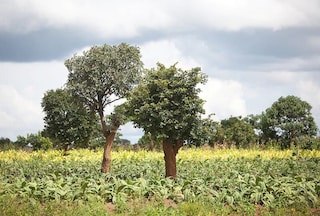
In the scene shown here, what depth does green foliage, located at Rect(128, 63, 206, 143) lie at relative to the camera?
633 inches

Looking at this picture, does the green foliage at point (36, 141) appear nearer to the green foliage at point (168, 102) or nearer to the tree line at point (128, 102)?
the tree line at point (128, 102)

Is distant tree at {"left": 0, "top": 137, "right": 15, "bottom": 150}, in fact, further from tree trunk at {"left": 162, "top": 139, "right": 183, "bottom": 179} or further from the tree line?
tree trunk at {"left": 162, "top": 139, "right": 183, "bottom": 179}

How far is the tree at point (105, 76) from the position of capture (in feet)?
70.6

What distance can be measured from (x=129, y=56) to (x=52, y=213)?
12.2 meters

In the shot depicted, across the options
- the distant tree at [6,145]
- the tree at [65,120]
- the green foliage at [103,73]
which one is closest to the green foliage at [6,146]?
the distant tree at [6,145]

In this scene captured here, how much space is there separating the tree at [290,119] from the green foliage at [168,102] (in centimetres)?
3683

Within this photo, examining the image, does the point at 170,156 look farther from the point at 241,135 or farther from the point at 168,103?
the point at 241,135

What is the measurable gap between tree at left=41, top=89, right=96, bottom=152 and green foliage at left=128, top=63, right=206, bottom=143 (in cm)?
1884

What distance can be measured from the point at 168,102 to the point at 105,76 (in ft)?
21.6

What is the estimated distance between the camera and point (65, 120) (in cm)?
3572

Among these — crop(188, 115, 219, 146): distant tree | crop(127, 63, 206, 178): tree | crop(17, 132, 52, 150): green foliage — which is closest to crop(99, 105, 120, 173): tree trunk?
crop(127, 63, 206, 178): tree

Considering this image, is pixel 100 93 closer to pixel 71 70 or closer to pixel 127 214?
pixel 71 70

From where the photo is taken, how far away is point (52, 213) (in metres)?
11.5

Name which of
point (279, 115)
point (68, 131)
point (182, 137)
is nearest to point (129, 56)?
point (182, 137)
